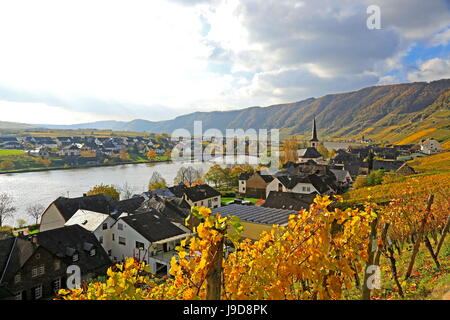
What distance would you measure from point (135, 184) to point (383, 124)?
194624mm

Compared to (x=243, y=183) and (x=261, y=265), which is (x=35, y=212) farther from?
(x=261, y=265)

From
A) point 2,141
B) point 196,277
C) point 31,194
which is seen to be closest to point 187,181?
point 31,194

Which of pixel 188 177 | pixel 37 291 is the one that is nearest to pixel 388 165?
pixel 188 177

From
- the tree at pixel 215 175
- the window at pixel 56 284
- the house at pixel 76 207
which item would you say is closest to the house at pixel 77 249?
the window at pixel 56 284

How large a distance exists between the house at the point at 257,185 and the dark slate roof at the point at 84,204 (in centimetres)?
2063

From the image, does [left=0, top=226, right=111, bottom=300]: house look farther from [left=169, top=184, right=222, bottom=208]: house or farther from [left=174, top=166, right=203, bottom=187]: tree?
[left=174, top=166, right=203, bottom=187]: tree

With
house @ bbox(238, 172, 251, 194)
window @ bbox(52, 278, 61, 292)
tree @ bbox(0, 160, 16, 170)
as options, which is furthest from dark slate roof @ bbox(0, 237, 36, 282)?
tree @ bbox(0, 160, 16, 170)

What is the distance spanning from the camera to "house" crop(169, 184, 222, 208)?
36.7 m

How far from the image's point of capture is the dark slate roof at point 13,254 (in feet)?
49.2

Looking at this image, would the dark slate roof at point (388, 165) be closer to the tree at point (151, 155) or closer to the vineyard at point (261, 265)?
the vineyard at point (261, 265)

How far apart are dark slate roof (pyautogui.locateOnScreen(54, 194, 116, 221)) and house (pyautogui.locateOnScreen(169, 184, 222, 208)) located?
29.0ft
